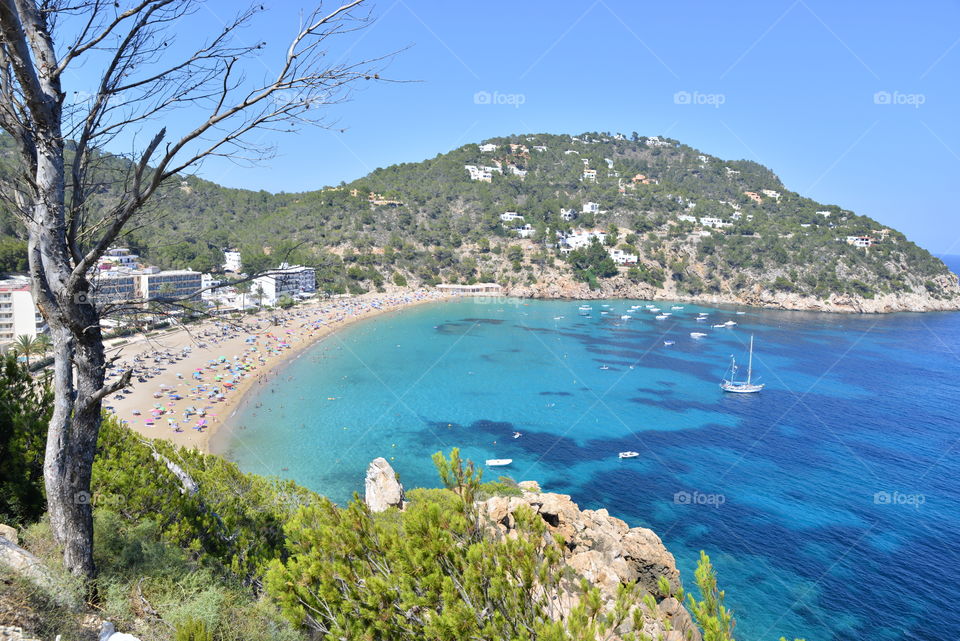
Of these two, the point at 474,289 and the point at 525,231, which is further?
the point at 525,231

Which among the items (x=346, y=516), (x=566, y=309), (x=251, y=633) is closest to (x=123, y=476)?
(x=251, y=633)

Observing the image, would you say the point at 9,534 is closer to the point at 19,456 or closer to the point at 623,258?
the point at 19,456

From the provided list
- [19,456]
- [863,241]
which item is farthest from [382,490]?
[863,241]

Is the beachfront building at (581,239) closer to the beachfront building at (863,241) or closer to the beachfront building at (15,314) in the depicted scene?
the beachfront building at (863,241)

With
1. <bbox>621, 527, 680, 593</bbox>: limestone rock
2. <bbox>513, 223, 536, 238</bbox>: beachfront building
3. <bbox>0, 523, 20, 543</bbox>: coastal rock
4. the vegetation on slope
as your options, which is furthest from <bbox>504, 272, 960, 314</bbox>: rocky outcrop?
<bbox>0, 523, 20, 543</bbox>: coastal rock

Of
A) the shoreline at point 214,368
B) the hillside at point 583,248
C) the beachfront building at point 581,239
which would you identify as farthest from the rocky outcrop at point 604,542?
the beachfront building at point 581,239

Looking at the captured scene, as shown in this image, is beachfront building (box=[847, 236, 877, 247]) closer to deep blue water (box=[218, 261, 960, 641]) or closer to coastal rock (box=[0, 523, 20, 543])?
deep blue water (box=[218, 261, 960, 641])

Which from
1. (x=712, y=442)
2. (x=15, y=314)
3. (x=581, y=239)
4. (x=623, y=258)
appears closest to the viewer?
(x=712, y=442)
